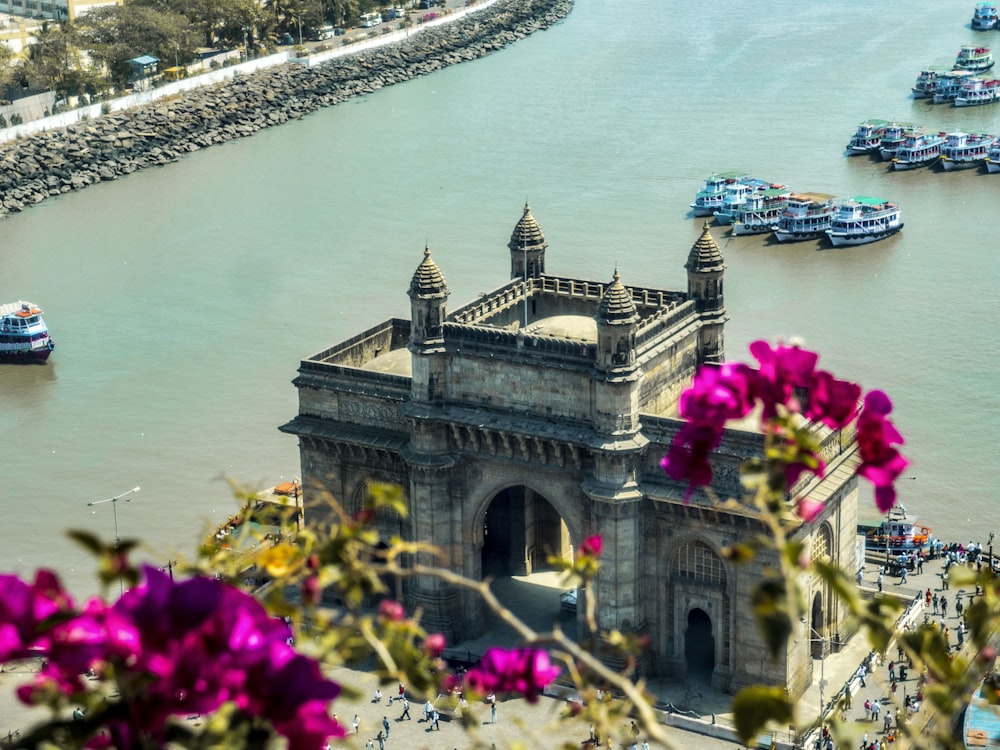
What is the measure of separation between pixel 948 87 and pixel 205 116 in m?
47.2

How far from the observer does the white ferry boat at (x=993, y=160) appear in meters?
101

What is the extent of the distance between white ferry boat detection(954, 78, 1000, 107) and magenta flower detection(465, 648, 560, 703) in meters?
110

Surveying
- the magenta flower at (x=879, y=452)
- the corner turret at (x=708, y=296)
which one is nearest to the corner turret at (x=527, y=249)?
the corner turret at (x=708, y=296)

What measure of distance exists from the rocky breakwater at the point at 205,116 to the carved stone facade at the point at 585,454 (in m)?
55.4

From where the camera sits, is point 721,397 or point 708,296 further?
point 708,296

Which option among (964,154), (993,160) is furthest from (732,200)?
(993,160)

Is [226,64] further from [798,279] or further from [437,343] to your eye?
[437,343]

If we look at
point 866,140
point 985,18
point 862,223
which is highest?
point 985,18

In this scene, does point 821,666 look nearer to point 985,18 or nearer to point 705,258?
point 705,258

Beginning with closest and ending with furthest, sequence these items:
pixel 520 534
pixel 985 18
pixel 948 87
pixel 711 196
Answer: pixel 520 534
pixel 711 196
pixel 948 87
pixel 985 18

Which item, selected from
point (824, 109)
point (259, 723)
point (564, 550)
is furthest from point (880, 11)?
point (259, 723)

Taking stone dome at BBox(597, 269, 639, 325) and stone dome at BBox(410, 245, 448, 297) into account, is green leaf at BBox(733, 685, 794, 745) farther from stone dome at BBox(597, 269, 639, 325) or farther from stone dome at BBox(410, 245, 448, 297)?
stone dome at BBox(410, 245, 448, 297)

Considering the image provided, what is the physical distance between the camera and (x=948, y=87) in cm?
11788

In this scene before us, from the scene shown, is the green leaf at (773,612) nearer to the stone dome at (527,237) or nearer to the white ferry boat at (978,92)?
the stone dome at (527,237)
